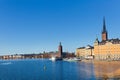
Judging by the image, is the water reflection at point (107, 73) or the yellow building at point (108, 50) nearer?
the water reflection at point (107, 73)

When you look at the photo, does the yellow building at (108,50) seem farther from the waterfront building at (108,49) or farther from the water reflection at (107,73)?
the water reflection at (107,73)

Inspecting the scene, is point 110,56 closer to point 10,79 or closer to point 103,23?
point 103,23

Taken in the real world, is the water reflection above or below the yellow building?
below

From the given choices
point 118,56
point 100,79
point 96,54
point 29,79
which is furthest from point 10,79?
point 96,54

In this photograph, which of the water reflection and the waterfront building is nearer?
the water reflection

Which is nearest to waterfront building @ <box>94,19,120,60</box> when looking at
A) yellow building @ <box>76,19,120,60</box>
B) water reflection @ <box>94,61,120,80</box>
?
yellow building @ <box>76,19,120,60</box>

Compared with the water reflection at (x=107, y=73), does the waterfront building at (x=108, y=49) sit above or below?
above

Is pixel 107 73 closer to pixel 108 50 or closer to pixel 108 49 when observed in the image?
pixel 108 49

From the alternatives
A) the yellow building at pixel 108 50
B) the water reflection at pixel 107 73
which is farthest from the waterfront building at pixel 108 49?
the water reflection at pixel 107 73

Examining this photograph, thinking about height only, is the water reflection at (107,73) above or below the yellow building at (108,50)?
below

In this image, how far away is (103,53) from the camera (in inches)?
7264

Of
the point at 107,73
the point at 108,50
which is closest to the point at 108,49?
the point at 108,50

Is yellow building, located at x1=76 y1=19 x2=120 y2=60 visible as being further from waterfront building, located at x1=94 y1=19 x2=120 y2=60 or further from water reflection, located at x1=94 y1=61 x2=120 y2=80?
water reflection, located at x1=94 y1=61 x2=120 y2=80

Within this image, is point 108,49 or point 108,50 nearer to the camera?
point 108,49
